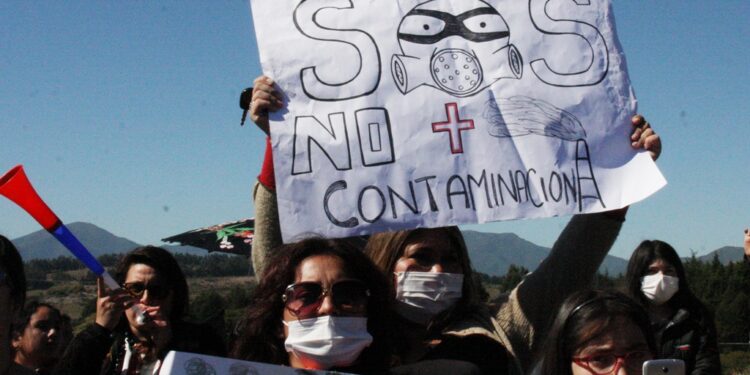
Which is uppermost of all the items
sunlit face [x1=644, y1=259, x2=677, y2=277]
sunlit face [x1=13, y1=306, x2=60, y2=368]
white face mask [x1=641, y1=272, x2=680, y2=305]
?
sunlit face [x1=13, y1=306, x2=60, y2=368]

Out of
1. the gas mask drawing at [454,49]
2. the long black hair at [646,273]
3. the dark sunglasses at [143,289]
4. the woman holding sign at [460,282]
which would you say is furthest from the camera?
the long black hair at [646,273]

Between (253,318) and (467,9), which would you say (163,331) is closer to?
(253,318)

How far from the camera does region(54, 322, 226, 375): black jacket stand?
4.07 meters

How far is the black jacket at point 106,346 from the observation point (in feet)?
13.4

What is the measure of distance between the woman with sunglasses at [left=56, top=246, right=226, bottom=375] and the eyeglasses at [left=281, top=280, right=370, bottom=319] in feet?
4.47

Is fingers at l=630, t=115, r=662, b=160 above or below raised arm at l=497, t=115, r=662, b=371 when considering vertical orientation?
above

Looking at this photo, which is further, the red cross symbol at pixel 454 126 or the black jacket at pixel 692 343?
the black jacket at pixel 692 343

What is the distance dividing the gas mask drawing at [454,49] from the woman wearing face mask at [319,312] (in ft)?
3.66

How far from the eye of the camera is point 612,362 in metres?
2.80

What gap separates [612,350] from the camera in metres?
2.81

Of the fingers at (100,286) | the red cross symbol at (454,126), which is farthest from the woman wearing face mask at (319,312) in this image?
the fingers at (100,286)

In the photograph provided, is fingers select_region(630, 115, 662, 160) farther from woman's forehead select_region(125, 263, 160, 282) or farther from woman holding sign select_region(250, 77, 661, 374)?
woman's forehead select_region(125, 263, 160, 282)

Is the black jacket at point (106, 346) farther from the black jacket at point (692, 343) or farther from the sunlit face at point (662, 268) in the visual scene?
the sunlit face at point (662, 268)

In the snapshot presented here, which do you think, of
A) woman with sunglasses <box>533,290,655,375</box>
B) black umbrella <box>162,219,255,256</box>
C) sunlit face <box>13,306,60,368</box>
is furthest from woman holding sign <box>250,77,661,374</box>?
black umbrella <box>162,219,255,256</box>
